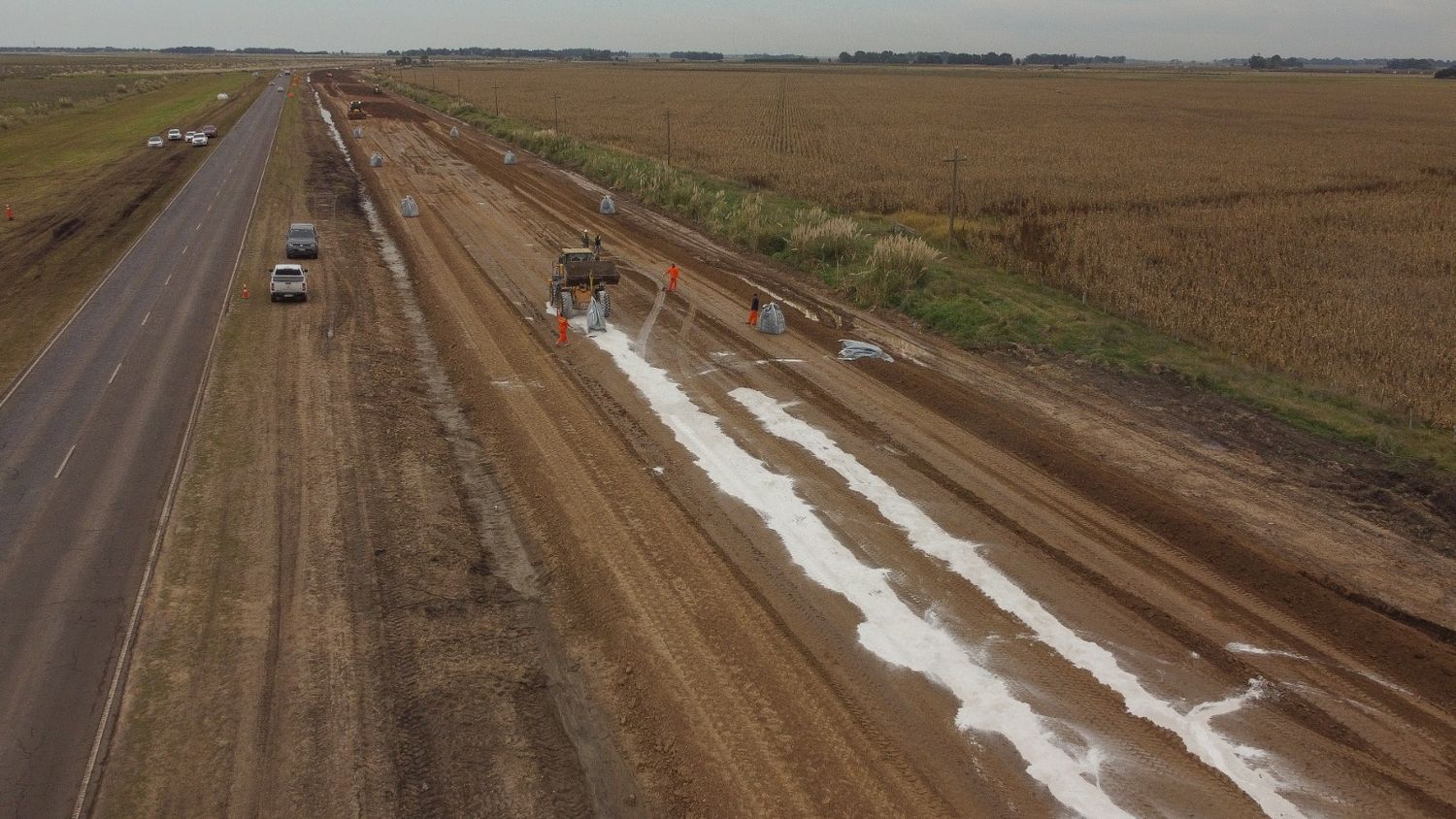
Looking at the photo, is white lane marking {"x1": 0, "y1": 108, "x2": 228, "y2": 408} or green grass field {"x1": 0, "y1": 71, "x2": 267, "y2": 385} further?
green grass field {"x1": 0, "y1": 71, "x2": 267, "y2": 385}

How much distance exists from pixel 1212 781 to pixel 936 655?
351 cm

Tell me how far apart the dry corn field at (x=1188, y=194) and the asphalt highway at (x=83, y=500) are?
80.2ft

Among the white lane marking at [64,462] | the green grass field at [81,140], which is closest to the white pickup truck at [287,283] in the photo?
the white lane marking at [64,462]

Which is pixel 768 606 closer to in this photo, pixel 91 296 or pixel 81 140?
pixel 91 296

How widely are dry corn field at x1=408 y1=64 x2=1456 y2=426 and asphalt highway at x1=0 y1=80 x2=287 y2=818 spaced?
80.2ft

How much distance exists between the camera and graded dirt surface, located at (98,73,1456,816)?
10.6 meters

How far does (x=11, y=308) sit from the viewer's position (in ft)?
98.1

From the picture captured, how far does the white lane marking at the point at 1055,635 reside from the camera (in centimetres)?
1066

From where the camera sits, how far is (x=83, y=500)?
16797 mm

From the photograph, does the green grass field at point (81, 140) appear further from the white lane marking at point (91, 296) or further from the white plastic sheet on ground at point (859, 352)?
the white plastic sheet on ground at point (859, 352)

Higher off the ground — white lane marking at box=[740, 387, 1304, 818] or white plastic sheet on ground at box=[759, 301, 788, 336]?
white plastic sheet on ground at box=[759, 301, 788, 336]

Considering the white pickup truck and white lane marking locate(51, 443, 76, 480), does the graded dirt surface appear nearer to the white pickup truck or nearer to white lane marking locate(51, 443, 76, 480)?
white lane marking locate(51, 443, 76, 480)

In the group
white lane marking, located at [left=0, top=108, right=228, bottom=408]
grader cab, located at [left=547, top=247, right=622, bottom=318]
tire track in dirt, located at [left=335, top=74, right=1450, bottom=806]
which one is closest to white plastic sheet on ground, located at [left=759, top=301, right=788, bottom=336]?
tire track in dirt, located at [left=335, top=74, right=1450, bottom=806]

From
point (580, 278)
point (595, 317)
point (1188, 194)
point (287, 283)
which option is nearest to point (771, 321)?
point (595, 317)
